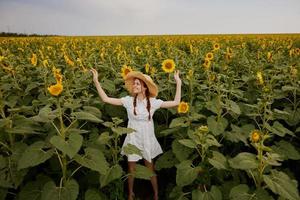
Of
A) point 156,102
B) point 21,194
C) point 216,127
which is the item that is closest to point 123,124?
point 156,102

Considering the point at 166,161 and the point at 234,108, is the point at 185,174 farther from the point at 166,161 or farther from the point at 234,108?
the point at 234,108

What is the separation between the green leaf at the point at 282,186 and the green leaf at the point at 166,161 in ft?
3.84

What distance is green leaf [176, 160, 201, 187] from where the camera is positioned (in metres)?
3.26

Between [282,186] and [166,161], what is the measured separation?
53.2 inches

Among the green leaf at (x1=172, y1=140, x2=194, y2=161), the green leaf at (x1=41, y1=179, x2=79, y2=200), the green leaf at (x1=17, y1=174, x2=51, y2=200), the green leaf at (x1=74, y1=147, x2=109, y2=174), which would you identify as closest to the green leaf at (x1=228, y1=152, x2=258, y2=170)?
the green leaf at (x1=172, y1=140, x2=194, y2=161)

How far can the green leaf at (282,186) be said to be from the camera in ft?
9.34

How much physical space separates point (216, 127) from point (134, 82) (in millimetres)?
953

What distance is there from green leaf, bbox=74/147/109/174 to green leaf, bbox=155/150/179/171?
90 centimetres

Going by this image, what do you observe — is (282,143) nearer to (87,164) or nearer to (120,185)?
(120,185)

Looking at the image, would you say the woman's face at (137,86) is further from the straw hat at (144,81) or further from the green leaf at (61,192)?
the green leaf at (61,192)

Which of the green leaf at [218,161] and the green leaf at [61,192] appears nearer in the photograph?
the green leaf at [61,192]

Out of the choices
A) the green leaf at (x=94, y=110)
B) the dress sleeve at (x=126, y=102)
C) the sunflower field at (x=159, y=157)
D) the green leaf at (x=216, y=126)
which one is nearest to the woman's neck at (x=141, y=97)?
the dress sleeve at (x=126, y=102)

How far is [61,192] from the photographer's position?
3145 millimetres

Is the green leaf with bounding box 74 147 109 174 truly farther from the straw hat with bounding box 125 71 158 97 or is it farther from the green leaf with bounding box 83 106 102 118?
the straw hat with bounding box 125 71 158 97
